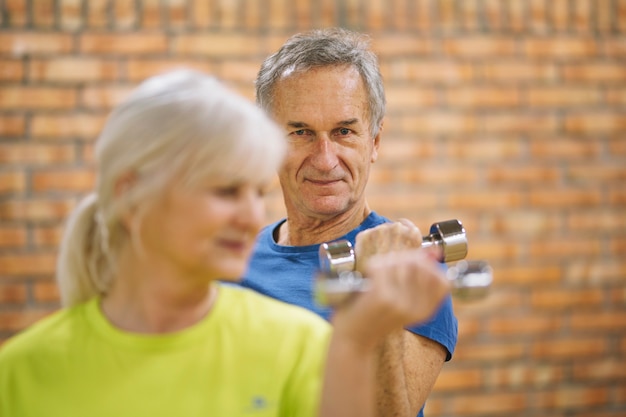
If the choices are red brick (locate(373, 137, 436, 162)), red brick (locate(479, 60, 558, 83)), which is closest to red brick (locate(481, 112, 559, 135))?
red brick (locate(479, 60, 558, 83))

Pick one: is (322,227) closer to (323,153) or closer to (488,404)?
(323,153)

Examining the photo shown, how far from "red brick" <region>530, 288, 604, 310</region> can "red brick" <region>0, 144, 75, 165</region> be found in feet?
5.94

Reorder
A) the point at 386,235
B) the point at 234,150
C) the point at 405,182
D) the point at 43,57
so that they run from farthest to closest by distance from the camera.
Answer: the point at 405,182 → the point at 43,57 → the point at 386,235 → the point at 234,150

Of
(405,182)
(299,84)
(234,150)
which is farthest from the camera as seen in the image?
(405,182)

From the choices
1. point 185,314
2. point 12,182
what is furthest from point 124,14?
point 185,314

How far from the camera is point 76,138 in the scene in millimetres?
2795

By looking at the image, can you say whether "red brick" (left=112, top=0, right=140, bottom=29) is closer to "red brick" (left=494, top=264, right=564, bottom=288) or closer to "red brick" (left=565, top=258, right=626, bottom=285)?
"red brick" (left=494, top=264, right=564, bottom=288)

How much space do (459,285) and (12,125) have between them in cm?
225

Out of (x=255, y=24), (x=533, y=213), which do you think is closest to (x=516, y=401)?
(x=533, y=213)

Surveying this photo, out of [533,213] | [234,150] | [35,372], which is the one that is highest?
[234,150]

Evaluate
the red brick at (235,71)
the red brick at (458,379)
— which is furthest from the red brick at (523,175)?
the red brick at (235,71)

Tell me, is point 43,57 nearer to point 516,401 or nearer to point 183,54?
point 183,54

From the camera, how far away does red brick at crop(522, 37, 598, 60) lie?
305 cm

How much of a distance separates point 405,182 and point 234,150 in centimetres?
205
